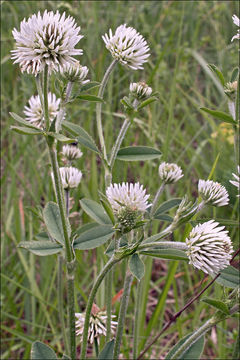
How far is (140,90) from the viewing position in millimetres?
1040

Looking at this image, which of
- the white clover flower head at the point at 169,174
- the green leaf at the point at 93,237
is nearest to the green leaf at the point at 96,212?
the green leaf at the point at 93,237

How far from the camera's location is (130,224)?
0.84 m

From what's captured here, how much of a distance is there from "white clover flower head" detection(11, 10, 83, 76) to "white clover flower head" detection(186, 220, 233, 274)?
40 cm

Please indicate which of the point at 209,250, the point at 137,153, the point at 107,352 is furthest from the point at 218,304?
the point at 137,153

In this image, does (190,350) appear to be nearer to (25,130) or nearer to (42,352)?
(42,352)

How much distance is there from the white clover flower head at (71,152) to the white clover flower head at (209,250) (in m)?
0.53

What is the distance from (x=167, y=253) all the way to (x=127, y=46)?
1.52ft

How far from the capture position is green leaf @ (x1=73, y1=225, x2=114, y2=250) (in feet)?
3.22

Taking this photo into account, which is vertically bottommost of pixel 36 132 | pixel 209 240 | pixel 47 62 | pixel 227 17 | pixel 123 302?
pixel 123 302

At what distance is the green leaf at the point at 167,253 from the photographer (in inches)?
34.7

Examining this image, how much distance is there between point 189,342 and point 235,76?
0.61 m

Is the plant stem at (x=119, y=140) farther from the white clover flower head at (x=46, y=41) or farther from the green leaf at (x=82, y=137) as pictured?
the white clover flower head at (x=46, y=41)

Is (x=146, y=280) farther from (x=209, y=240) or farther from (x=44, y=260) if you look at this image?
(x=209, y=240)

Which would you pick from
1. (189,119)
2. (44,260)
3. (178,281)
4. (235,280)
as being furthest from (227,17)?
(235,280)
